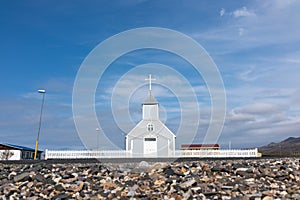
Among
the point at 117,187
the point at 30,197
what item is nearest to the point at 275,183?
the point at 117,187

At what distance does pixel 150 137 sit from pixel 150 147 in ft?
3.12

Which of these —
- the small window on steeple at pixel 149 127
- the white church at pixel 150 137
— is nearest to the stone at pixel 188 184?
the white church at pixel 150 137

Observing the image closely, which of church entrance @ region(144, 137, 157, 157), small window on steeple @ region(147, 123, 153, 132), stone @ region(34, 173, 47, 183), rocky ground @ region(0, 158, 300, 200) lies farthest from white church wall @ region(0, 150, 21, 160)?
stone @ region(34, 173, 47, 183)

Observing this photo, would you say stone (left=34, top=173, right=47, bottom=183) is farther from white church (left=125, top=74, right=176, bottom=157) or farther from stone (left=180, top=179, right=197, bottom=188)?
white church (left=125, top=74, right=176, bottom=157)

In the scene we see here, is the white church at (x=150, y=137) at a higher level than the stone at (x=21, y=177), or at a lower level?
higher

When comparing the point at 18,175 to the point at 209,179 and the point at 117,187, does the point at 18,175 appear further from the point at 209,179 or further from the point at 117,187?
the point at 209,179

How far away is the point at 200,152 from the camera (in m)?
26.0

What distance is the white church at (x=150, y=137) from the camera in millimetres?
28641

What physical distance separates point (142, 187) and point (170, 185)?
0.67 meters

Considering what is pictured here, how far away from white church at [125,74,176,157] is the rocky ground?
19.5 m

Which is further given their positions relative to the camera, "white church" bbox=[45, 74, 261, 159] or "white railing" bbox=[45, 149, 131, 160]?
"white church" bbox=[45, 74, 261, 159]

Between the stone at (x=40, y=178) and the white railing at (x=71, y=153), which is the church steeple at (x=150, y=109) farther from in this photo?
the stone at (x=40, y=178)

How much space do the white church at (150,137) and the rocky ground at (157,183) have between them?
19549mm

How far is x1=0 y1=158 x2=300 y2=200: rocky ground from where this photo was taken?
6.69 meters
